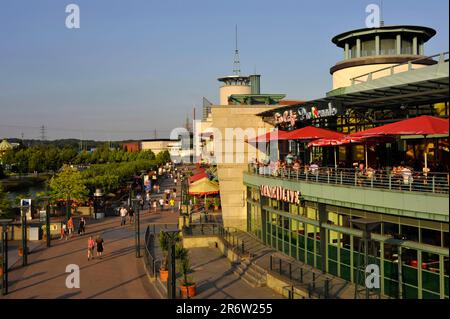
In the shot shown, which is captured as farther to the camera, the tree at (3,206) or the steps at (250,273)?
the tree at (3,206)

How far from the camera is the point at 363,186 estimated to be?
61.5ft

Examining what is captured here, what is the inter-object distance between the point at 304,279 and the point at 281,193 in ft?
18.3

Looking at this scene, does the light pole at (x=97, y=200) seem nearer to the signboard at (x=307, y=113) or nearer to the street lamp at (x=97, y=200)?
the street lamp at (x=97, y=200)

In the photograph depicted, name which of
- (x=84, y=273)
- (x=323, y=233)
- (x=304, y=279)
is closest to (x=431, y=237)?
(x=304, y=279)

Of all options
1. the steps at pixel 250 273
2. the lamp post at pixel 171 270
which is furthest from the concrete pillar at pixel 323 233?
the lamp post at pixel 171 270

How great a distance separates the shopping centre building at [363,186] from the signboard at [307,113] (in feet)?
0.19

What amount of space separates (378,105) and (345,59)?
13.3 m

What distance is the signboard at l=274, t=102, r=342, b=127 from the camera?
23922mm

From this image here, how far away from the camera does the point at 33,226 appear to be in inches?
1385

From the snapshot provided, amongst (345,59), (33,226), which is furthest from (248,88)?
(33,226)

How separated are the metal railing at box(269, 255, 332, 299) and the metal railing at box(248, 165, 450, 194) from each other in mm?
3830

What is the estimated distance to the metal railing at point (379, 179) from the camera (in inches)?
643

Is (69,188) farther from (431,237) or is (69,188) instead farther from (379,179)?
(431,237)
